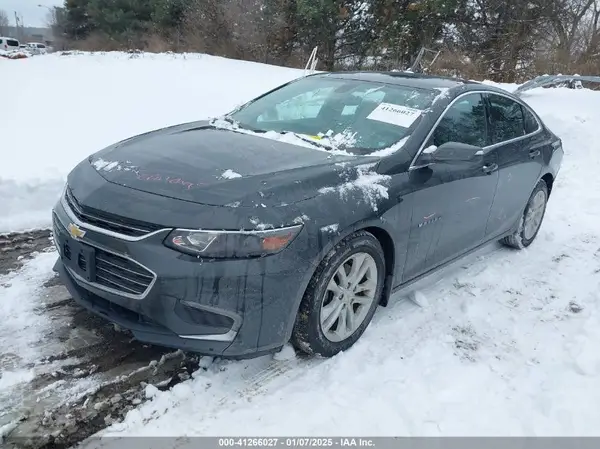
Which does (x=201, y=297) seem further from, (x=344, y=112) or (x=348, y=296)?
(x=344, y=112)

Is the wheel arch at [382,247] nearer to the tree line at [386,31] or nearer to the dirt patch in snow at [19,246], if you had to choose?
the dirt patch in snow at [19,246]

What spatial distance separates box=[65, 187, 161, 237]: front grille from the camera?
256 cm

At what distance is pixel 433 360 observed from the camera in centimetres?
323

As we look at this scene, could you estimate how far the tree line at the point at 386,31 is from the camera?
19234 mm

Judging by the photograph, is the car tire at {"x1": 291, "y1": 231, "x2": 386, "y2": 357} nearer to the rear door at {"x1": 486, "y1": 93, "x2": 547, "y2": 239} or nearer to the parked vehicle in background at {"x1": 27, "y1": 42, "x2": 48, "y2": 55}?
the rear door at {"x1": 486, "y1": 93, "x2": 547, "y2": 239}

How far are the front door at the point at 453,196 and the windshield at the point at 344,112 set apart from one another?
26 centimetres

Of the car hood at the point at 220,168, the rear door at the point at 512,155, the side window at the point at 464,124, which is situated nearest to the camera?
the car hood at the point at 220,168

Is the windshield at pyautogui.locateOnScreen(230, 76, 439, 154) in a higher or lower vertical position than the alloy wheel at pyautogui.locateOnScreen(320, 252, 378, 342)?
higher

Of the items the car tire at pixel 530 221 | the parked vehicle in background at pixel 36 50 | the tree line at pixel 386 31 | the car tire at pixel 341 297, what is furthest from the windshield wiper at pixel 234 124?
the parked vehicle in background at pixel 36 50

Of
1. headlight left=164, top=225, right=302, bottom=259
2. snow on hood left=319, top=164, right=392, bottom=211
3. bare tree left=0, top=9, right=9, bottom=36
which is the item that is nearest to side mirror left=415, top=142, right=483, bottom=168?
snow on hood left=319, top=164, right=392, bottom=211

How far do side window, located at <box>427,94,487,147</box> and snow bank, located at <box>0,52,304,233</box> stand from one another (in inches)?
141

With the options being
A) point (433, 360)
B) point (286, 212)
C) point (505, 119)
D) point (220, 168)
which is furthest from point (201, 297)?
point (505, 119)

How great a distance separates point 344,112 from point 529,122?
7.13 ft

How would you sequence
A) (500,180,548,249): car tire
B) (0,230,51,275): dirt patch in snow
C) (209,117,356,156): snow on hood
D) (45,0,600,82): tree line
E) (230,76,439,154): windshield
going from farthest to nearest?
(45,0,600,82): tree line < (500,180,548,249): car tire < (0,230,51,275): dirt patch in snow < (230,76,439,154): windshield < (209,117,356,156): snow on hood
